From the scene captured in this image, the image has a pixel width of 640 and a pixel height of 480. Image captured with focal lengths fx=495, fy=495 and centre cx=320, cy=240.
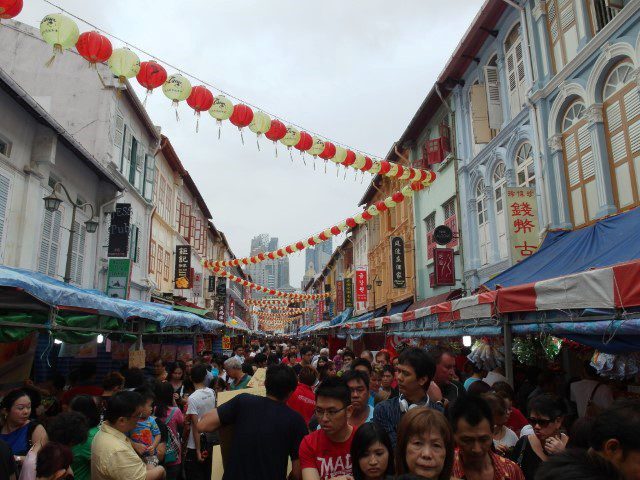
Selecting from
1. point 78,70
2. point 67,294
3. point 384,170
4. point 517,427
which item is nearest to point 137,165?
point 78,70

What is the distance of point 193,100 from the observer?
361 inches

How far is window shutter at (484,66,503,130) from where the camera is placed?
14609 millimetres

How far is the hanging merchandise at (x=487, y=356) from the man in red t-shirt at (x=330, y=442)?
684 centimetres

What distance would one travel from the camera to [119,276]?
15867 mm

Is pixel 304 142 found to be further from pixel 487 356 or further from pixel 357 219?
pixel 357 219

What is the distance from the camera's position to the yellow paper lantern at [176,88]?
8758 mm

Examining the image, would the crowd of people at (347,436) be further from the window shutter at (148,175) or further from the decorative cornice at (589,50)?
the window shutter at (148,175)

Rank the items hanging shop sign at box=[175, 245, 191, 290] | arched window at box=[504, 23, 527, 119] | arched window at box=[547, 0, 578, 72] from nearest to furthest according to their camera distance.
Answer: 1. arched window at box=[547, 0, 578, 72]
2. arched window at box=[504, 23, 527, 119]
3. hanging shop sign at box=[175, 245, 191, 290]

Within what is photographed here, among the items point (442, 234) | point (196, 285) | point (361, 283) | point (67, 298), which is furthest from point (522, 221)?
point (196, 285)

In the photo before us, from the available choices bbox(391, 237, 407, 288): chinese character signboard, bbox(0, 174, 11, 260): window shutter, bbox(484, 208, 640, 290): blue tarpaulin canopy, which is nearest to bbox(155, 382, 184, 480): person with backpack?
bbox(484, 208, 640, 290): blue tarpaulin canopy

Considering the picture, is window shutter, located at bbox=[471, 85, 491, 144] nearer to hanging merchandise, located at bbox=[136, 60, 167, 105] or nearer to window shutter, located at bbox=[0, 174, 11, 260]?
hanging merchandise, located at bbox=[136, 60, 167, 105]

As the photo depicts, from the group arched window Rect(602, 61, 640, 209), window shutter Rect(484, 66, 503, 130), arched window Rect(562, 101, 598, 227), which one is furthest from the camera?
window shutter Rect(484, 66, 503, 130)

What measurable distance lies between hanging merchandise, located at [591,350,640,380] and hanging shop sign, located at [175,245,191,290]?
2142 cm

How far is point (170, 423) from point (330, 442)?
3.13 meters
